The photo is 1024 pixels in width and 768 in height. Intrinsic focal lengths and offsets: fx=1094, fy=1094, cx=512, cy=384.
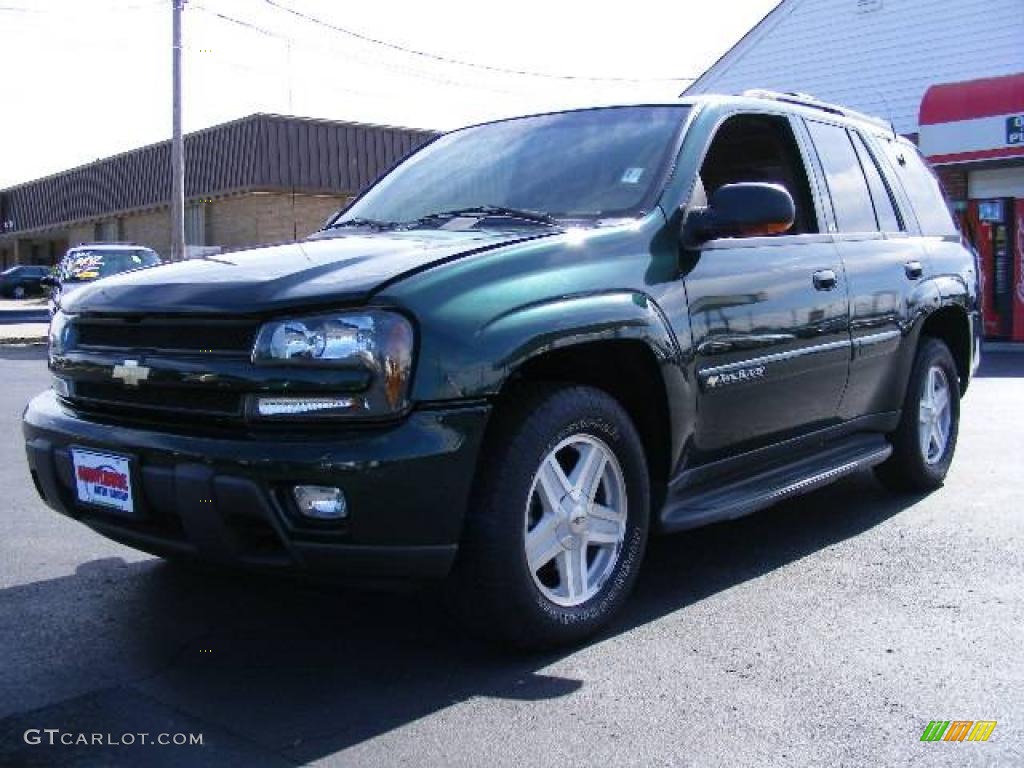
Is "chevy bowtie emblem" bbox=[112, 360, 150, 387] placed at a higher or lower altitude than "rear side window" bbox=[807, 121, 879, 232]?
lower

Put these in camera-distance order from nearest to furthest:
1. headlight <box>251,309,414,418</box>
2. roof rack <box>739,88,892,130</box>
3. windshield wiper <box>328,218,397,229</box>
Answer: headlight <box>251,309,414,418</box> → windshield wiper <box>328,218,397,229</box> → roof rack <box>739,88,892,130</box>

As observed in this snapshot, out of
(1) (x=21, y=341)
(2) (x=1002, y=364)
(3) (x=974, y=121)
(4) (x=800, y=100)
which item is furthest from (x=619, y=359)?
(1) (x=21, y=341)

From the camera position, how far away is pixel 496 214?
157 inches

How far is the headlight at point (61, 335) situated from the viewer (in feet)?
12.1

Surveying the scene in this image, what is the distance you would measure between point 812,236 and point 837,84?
18297 millimetres

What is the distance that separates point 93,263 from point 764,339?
46.3ft

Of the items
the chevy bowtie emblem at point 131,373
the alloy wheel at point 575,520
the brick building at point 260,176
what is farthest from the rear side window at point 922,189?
the brick building at point 260,176

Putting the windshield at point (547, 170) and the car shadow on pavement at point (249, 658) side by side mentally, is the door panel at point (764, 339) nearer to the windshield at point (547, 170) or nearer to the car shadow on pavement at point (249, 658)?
the windshield at point (547, 170)

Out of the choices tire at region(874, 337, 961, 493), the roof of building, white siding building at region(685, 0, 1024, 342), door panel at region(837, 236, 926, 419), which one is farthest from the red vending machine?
the roof of building

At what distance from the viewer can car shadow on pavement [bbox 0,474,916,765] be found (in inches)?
115

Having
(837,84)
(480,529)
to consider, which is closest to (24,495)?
(480,529)

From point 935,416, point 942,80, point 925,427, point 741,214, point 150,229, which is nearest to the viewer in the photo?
point 741,214

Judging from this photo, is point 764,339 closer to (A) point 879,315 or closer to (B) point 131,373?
(A) point 879,315

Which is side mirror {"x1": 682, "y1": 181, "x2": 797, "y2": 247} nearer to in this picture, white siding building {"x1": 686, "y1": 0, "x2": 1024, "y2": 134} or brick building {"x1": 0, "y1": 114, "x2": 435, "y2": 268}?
white siding building {"x1": 686, "y1": 0, "x2": 1024, "y2": 134}
